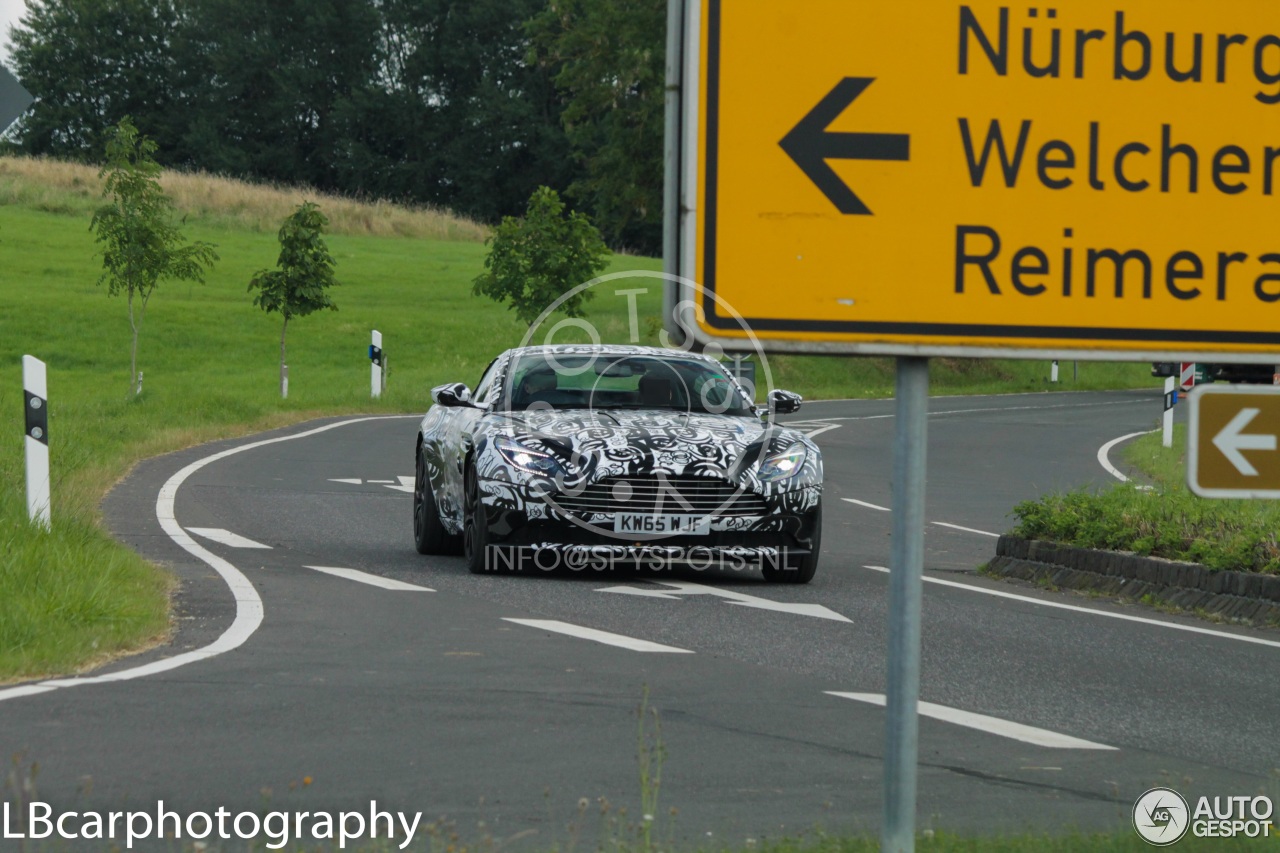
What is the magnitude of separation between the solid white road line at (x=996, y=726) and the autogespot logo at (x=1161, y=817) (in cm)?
116

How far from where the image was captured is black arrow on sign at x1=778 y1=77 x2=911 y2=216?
11.9 ft

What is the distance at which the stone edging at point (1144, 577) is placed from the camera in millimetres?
10844

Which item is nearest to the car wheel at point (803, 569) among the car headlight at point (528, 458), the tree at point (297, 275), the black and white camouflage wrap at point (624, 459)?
the black and white camouflage wrap at point (624, 459)

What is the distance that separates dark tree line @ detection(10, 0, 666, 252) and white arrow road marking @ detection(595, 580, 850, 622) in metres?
87.1

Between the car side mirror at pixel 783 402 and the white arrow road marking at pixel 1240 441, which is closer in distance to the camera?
the white arrow road marking at pixel 1240 441

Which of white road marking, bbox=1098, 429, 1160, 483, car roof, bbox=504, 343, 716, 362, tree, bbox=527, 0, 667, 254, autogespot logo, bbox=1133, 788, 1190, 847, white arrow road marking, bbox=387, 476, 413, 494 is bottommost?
white road marking, bbox=1098, 429, 1160, 483

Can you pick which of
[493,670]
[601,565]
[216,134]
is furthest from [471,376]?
[216,134]

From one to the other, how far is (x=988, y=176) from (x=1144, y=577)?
868 cm

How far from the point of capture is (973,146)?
371 cm

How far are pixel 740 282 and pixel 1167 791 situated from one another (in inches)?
115

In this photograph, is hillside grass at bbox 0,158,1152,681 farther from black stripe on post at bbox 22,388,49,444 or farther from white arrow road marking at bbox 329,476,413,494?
white arrow road marking at bbox 329,476,413,494

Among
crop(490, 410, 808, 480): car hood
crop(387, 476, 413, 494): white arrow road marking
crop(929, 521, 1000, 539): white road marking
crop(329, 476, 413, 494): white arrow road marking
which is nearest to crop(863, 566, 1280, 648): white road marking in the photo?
crop(490, 410, 808, 480): car hood

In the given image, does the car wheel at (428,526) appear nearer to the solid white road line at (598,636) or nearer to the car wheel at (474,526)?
the car wheel at (474,526)

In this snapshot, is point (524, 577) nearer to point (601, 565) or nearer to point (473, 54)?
point (601, 565)
